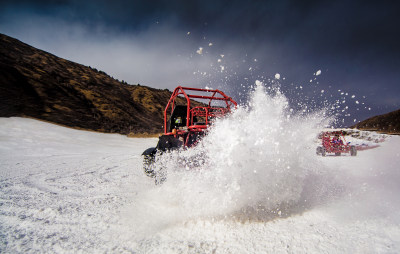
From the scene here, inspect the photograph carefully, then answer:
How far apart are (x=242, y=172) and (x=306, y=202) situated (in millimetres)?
1116

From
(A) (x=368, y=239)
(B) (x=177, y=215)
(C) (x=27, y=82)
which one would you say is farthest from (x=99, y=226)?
(C) (x=27, y=82)

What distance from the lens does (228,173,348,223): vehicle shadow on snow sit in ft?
7.12

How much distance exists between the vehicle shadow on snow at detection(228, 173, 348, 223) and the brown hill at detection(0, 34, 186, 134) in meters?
16.4

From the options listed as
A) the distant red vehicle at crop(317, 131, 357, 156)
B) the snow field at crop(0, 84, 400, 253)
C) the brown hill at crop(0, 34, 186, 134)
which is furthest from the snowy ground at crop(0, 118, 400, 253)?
the brown hill at crop(0, 34, 186, 134)

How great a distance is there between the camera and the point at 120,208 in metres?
2.56

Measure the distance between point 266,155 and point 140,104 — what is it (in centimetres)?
3495

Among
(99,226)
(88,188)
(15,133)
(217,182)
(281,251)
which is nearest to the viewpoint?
(281,251)

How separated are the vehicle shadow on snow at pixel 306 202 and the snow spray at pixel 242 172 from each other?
2 cm

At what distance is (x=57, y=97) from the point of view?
20.9m

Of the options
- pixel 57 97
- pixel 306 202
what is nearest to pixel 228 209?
pixel 306 202

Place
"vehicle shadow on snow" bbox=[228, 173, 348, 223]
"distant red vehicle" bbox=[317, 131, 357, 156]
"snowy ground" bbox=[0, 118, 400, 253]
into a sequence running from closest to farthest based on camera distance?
1. "snowy ground" bbox=[0, 118, 400, 253]
2. "vehicle shadow on snow" bbox=[228, 173, 348, 223]
3. "distant red vehicle" bbox=[317, 131, 357, 156]

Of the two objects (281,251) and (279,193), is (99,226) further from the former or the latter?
(279,193)

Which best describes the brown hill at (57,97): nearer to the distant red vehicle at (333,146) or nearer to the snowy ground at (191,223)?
the snowy ground at (191,223)

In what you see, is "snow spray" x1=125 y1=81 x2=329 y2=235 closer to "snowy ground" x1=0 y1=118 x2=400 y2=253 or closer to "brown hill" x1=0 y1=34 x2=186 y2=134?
"snowy ground" x1=0 y1=118 x2=400 y2=253
